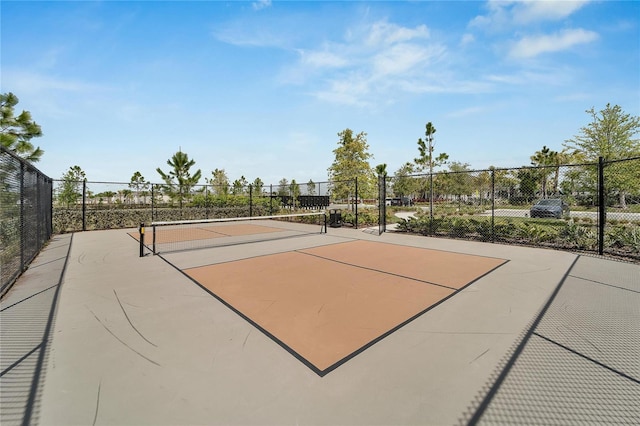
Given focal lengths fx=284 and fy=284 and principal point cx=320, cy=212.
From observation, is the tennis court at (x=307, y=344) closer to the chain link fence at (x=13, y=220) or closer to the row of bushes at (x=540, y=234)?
the chain link fence at (x=13, y=220)

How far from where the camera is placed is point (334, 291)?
4516 millimetres

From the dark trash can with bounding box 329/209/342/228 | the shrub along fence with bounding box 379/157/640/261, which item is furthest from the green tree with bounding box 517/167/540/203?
the dark trash can with bounding box 329/209/342/228

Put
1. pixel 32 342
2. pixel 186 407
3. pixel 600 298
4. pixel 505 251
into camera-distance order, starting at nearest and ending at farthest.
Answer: pixel 186 407
pixel 32 342
pixel 600 298
pixel 505 251

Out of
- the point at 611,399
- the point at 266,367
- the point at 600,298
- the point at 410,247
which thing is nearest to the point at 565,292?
the point at 600,298

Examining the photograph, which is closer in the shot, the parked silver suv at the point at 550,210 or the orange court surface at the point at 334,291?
the orange court surface at the point at 334,291

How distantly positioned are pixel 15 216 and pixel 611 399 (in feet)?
28.8

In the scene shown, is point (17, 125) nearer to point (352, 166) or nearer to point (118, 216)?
point (118, 216)

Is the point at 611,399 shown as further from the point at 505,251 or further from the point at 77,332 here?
the point at 505,251

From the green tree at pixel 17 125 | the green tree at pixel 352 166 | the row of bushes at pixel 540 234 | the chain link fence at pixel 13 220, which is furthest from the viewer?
the green tree at pixel 352 166

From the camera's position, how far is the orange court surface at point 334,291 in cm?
304

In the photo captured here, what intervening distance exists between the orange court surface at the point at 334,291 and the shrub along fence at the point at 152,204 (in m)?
7.10

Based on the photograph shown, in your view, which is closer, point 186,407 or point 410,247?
point 186,407

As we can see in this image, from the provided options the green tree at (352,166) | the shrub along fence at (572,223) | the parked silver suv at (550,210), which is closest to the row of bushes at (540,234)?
the shrub along fence at (572,223)

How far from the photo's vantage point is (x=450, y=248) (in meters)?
8.30
